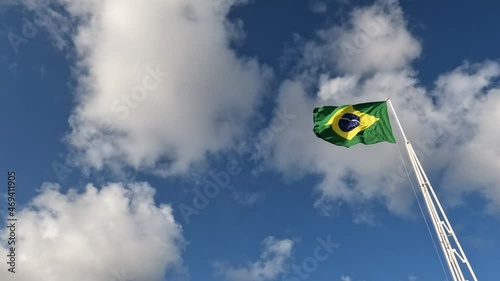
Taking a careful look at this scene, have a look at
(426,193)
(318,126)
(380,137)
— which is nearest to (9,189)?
(318,126)

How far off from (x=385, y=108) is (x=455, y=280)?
1423 cm

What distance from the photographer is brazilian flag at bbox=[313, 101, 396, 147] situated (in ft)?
113

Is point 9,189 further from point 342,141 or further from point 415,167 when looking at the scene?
point 415,167

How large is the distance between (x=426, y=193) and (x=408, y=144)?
13.3ft

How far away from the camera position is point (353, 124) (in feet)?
117

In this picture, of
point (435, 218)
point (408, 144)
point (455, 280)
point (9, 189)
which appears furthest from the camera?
point (9, 189)

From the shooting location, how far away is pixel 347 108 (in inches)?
1419

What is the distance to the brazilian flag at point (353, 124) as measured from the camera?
1359 inches

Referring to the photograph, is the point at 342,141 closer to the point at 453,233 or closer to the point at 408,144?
the point at 408,144

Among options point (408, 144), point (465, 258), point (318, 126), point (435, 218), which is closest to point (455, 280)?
point (465, 258)

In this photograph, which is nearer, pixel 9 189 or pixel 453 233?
pixel 453 233

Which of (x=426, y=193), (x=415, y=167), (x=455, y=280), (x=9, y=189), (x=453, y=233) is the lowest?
(x=455, y=280)

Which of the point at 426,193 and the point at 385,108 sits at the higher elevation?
the point at 385,108

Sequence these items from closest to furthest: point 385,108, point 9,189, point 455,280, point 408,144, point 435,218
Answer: point 455,280 < point 435,218 < point 408,144 < point 385,108 < point 9,189
